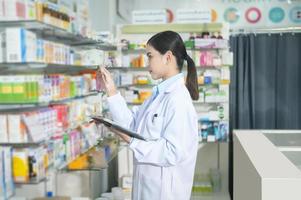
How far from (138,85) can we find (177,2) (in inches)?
70.8

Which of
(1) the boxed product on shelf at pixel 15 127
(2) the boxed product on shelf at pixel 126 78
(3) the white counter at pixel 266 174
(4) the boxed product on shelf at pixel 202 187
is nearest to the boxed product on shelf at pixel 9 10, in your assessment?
(1) the boxed product on shelf at pixel 15 127

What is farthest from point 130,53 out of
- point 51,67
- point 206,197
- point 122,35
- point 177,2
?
point 51,67

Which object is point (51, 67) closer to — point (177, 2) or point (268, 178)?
point (268, 178)

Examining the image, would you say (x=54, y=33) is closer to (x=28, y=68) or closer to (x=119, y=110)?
(x=28, y=68)

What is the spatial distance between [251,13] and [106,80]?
15.6ft

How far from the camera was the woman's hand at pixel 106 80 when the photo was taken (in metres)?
2.29

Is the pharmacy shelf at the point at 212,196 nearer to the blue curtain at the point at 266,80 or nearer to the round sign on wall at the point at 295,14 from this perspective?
the blue curtain at the point at 266,80

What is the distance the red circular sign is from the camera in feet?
21.4

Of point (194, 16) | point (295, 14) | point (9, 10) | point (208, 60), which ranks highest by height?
point (295, 14)

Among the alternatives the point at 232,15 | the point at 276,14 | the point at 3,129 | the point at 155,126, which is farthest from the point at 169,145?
the point at 276,14

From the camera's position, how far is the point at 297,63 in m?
5.81

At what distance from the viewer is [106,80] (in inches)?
91.3

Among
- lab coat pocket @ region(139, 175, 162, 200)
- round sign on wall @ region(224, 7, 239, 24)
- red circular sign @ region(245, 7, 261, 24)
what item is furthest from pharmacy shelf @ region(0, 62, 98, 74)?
red circular sign @ region(245, 7, 261, 24)

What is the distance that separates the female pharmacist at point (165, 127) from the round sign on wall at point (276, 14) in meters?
4.64
